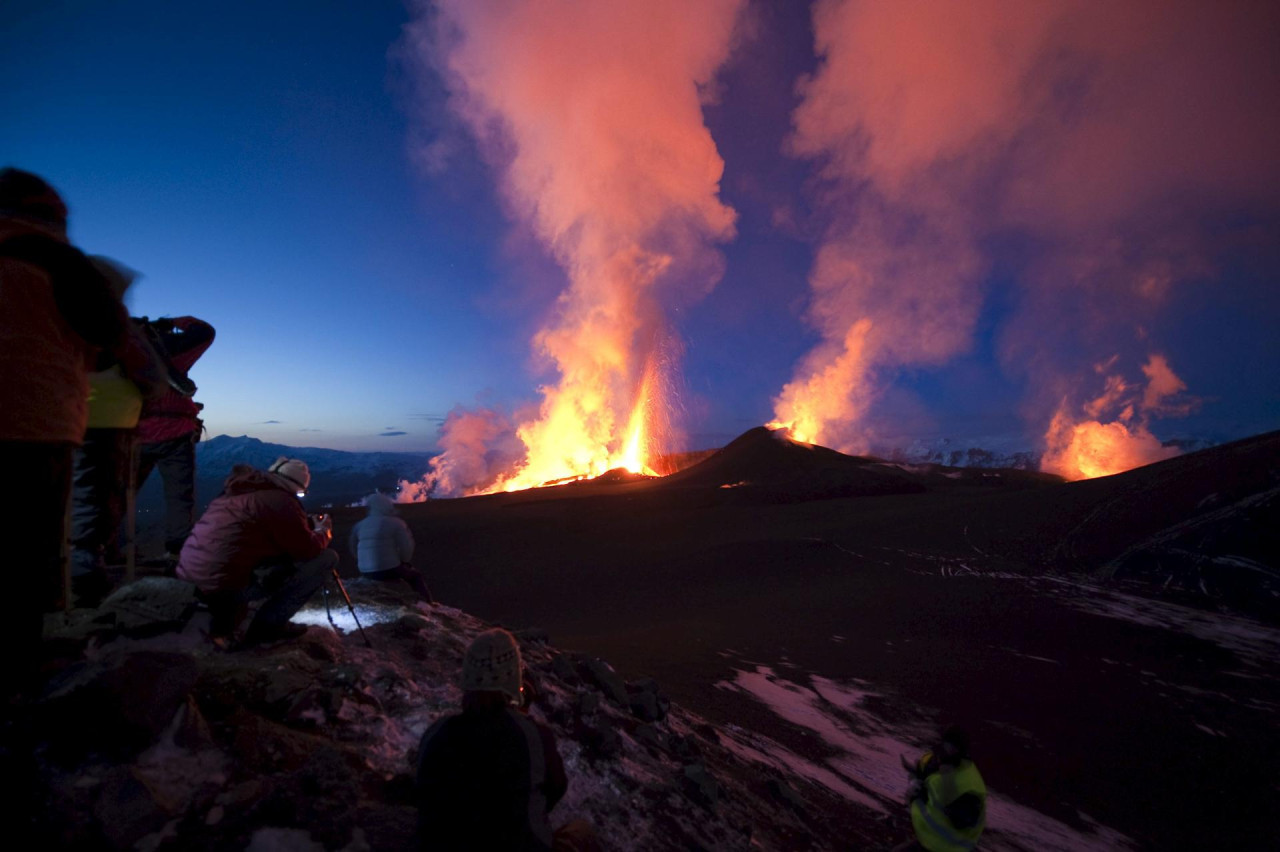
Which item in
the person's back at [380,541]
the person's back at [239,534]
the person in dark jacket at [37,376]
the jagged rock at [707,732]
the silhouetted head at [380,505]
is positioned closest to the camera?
the person in dark jacket at [37,376]

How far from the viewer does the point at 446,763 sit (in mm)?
2342

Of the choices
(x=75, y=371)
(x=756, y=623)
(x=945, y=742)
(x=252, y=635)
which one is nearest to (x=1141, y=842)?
(x=945, y=742)

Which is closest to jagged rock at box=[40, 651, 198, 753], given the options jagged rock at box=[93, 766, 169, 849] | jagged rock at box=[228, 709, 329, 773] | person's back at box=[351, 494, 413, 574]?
jagged rock at box=[93, 766, 169, 849]

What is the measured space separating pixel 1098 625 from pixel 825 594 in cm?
657

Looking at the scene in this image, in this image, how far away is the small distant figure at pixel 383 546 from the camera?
6770 mm

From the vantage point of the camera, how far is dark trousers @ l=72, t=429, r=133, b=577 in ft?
12.1

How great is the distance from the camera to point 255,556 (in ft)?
13.1

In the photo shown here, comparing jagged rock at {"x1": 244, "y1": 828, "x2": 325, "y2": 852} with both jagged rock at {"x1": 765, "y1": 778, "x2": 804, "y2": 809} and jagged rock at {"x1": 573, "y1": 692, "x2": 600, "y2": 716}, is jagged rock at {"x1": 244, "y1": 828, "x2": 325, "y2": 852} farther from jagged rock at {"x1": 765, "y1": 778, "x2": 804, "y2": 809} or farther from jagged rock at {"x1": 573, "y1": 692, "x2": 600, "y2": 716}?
jagged rock at {"x1": 765, "y1": 778, "x2": 804, "y2": 809}

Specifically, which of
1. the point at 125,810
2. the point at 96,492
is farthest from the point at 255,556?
the point at 125,810

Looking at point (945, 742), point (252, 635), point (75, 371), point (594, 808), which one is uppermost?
point (75, 371)

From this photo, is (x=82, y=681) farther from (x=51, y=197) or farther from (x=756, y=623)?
(x=756, y=623)

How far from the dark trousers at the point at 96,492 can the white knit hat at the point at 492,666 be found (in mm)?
3142

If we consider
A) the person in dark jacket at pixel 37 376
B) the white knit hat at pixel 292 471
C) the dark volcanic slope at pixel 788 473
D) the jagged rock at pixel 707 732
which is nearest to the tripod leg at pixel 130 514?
the white knit hat at pixel 292 471

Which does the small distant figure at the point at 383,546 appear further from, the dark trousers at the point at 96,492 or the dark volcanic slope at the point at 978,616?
the dark volcanic slope at the point at 978,616
